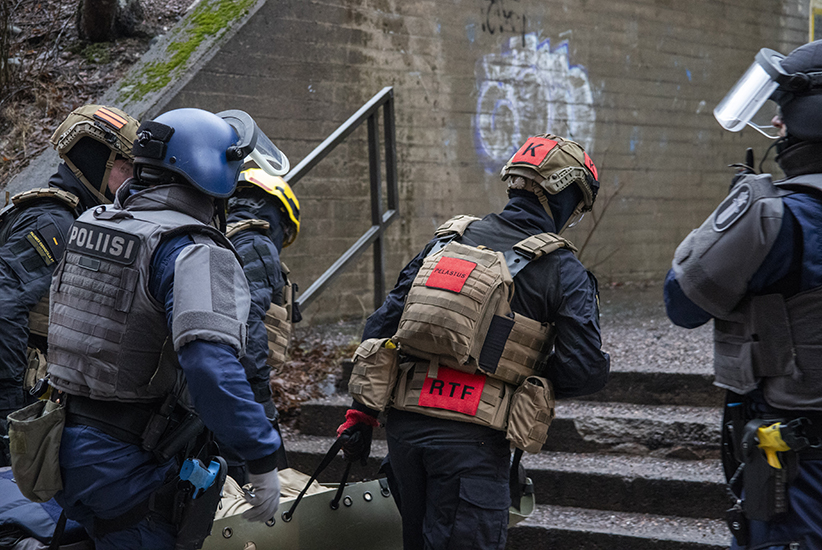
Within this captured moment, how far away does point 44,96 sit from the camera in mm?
6523

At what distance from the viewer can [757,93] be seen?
243 centimetres

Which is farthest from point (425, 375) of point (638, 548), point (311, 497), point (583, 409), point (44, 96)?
point (44, 96)

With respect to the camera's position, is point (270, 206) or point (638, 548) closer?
point (638, 548)

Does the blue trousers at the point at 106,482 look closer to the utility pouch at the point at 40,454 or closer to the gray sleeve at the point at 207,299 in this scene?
the utility pouch at the point at 40,454

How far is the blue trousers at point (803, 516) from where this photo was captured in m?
2.12

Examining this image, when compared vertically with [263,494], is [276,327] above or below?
below

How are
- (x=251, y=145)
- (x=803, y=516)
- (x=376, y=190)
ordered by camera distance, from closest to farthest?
(x=803, y=516)
(x=251, y=145)
(x=376, y=190)

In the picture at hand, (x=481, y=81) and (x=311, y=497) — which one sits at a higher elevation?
(x=481, y=81)

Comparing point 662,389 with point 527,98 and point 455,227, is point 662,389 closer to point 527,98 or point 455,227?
point 455,227

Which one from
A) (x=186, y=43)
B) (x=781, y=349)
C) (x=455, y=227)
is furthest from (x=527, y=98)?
(x=781, y=349)

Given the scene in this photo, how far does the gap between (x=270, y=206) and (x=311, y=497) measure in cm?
177

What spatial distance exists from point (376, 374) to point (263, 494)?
0.80 m

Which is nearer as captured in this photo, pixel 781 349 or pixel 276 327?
pixel 781 349

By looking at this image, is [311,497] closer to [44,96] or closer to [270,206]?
[270,206]
